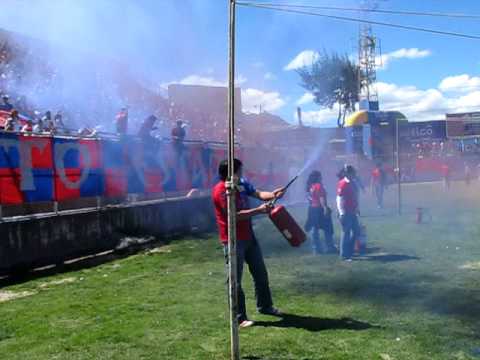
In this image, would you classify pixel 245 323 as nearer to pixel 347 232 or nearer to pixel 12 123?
pixel 347 232

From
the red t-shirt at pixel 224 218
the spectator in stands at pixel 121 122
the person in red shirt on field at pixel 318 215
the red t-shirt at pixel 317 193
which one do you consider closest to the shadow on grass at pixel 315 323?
the red t-shirt at pixel 224 218

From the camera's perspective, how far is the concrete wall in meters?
9.21

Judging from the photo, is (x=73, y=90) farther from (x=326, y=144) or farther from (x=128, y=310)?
(x=128, y=310)

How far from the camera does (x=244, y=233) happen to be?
5867mm

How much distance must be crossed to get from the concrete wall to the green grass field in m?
0.78

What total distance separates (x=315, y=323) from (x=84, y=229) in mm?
6372

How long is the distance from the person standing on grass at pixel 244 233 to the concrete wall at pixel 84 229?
4855 mm

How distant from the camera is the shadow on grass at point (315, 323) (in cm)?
566

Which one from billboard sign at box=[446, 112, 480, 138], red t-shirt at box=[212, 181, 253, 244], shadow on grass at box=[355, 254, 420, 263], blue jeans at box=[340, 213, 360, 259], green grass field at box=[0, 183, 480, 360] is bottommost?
green grass field at box=[0, 183, 480, 360]

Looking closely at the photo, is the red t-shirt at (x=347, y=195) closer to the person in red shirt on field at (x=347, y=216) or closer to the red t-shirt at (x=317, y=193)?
the person in red shirt on field at (x=347, y=216)

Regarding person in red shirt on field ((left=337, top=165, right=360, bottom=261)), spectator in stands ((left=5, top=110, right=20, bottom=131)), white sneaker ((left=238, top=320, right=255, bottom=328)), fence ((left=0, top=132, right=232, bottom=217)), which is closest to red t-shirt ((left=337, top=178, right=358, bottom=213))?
person in red shirt on field ((left=337, top=165, right=360, bottom=261))

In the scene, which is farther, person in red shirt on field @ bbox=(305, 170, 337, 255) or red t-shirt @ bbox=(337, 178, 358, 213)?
person in red shirt on field @ bbox=(305, 170, 337, 255)

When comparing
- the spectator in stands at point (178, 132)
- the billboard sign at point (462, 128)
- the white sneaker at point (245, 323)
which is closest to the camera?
the white sneaker at point (245, 323)

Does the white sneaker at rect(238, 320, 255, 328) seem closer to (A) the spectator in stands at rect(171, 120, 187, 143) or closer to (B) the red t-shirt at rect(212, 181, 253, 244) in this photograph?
(B) the red t-shirt at rect(212, 181, 253, 244)
